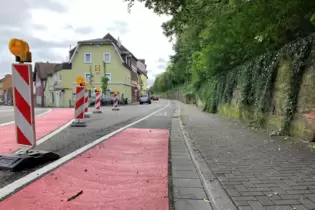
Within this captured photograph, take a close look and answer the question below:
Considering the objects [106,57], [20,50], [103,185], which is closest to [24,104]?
[20,50]

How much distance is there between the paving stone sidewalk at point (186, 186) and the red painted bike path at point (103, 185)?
0.15 meters

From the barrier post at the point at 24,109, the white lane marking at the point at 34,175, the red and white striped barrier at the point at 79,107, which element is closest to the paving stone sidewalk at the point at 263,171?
the white lane marking at the point at 34,175

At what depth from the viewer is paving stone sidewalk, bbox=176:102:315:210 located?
10.8ft

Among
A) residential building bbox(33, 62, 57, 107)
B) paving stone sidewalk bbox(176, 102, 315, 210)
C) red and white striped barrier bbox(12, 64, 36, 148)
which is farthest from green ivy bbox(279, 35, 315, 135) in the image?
residential building bbox(33, 62, 57, 107)

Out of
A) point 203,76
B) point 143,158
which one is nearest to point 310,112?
point 143,158

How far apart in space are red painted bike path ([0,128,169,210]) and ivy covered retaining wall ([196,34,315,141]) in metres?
3.57

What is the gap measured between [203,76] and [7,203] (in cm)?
2250

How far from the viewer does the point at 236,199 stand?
132 inches

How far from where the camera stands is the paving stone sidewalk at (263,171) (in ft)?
10.8

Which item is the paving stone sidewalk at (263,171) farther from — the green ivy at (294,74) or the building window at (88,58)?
the building window at (88,58)

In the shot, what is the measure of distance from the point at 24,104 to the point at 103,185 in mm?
2166

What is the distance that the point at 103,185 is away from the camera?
3.93 metres

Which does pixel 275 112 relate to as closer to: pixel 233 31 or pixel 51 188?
pixel 233 31

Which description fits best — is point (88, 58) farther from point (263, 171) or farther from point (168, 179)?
point (263, 171)
